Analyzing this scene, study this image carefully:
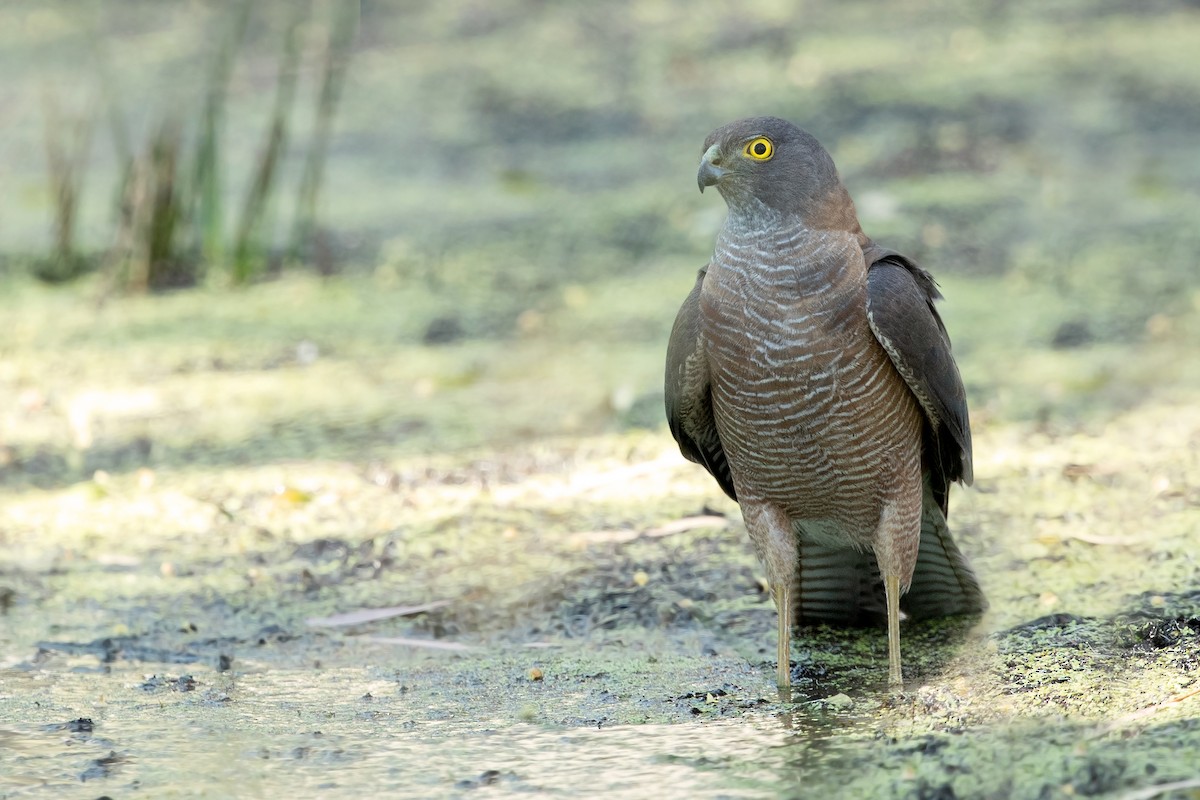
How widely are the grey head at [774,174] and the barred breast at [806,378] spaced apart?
0.06 m

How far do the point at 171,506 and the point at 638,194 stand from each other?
4.32 m

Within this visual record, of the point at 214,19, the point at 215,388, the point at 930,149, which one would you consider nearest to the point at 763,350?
the point at 215,388

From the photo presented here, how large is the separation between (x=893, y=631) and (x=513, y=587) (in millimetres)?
1192

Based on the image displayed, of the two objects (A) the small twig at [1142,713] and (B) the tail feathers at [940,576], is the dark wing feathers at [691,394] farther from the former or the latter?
(A) the small twig at [1142,713]

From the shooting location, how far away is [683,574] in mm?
4246

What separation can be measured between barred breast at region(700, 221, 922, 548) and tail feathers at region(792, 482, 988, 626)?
0.26m

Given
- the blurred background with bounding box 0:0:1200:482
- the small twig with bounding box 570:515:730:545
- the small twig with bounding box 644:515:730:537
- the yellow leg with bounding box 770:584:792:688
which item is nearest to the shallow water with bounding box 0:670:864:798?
the yellow leg with bounding box 770:584:792:688

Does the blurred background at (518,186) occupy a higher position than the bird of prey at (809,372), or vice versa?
the blurred background at (518,186)

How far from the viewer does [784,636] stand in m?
3.54

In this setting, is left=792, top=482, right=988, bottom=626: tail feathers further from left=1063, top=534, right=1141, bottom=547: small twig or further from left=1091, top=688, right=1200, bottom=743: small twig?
left=1091, top=688, right=1200, bottom=743: small twig

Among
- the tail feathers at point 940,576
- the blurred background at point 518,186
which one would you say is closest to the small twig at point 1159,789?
the tail feathers at point 940,576

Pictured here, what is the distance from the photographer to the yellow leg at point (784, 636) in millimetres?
3494

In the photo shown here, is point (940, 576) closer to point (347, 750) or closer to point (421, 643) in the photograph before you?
point (421, 643)

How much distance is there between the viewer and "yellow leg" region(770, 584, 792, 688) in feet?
11.5
